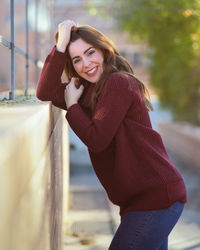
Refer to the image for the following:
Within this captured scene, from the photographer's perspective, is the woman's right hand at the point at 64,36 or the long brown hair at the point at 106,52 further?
the woman's right hand at the point at 64,36

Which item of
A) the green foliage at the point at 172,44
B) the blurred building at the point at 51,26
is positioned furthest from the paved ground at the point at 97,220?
the green foliage at the point at 172,44

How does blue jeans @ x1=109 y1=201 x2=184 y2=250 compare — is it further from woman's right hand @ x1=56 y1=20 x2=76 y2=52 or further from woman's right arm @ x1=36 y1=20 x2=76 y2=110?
woman's right hand @ x1=56 y1=20 x2=76 y2=52

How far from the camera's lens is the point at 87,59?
228cm

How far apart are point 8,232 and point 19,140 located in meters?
0.17

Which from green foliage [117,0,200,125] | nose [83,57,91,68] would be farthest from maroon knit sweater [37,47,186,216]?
green foliage [117,0,200,125]

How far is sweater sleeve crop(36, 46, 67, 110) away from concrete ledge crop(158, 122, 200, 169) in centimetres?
848

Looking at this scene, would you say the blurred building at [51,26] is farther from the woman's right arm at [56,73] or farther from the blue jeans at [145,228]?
the blue jeans at [145,228]

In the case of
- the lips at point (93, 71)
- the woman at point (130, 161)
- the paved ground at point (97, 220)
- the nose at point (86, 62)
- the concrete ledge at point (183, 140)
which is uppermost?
the nose at point (86, 62)

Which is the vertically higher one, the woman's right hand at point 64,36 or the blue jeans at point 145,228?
the woman's right hand at point 64,36

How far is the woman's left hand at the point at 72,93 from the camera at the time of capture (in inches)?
87.1

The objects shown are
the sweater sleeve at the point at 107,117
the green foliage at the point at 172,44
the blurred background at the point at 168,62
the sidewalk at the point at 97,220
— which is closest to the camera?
the sweater sleeve at the point at 107,117

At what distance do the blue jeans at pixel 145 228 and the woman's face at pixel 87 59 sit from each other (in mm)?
655

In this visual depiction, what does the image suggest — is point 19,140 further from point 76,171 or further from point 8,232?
point 76,171

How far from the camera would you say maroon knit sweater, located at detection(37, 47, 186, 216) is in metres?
1.95
